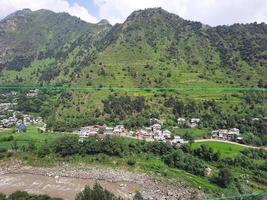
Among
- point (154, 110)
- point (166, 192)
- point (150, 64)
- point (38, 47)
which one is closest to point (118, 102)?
point (154, 110)

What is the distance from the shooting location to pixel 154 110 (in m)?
40.3

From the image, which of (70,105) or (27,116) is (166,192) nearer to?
(70,105)

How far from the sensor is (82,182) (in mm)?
27406

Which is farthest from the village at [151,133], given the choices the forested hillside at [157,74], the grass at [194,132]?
the forested hillside at [157,74]

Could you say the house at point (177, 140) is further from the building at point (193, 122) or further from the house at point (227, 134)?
the building at point (193, 122)

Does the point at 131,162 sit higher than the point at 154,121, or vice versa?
the point at 154,121

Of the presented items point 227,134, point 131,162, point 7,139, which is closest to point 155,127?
point 227,134

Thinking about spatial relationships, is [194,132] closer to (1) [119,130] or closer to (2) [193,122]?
(2) [193,122]

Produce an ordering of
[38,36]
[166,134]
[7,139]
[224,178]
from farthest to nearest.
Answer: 1. [38,36]
2. [7,139]
3. [166,134]
4. [224,178]

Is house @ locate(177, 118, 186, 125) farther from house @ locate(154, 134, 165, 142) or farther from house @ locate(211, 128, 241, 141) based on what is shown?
house @ locate(154, 134, 165, 142)

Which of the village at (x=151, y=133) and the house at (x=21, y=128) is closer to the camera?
the village at (x=151, y=133)

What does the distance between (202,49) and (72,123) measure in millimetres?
29142

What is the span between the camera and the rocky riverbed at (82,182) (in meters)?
25.2

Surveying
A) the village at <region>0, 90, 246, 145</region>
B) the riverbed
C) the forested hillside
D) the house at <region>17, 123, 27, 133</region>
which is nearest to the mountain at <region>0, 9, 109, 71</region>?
the forested hillside
